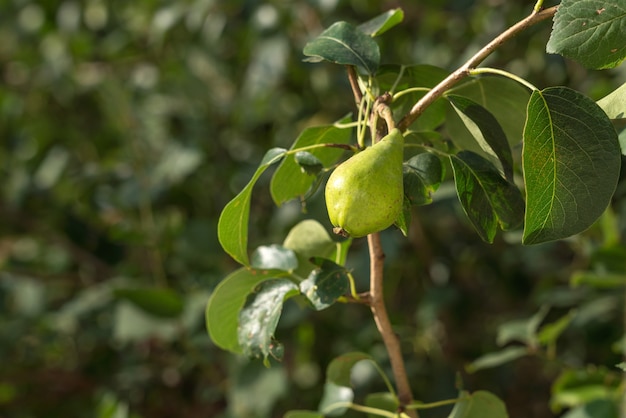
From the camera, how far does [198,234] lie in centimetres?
152

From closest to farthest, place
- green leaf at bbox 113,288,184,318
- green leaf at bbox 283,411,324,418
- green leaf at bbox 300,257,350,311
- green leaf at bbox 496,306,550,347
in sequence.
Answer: green leaf at bbox 300,257,350,311 → green leaf at bbox 283,411,324,418 → green leaf at bbox 496,306,550,347 → green leaf at bbox 113,288,184,318

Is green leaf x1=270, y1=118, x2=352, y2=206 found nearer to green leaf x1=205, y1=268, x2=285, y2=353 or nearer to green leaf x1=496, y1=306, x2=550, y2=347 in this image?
green leaf x1=205, y1=268, x2=285, y2=353

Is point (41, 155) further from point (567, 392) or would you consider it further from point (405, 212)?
point (405, 212)

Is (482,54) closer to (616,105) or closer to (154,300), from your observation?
(616,105)

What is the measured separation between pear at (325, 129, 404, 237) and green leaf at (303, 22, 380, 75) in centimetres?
11

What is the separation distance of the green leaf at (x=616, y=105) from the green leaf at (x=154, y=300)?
3.15ft

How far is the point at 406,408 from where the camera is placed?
67cm

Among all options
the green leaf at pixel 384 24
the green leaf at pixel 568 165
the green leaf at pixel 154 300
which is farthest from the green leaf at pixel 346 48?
the green leaf at pixel 154 300

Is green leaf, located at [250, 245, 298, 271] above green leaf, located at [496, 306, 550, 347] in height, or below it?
above

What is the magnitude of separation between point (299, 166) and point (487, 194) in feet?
0.57

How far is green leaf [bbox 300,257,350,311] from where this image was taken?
1.96ft

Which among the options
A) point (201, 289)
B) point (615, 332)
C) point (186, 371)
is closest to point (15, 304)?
point (186, 371)

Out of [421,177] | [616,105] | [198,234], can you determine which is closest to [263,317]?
[421,177]

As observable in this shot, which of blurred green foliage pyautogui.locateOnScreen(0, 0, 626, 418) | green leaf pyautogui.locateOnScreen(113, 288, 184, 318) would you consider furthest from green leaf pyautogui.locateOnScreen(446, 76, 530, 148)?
green leaf pyautogui.locateOnScreen(113, 288, 184, 318)
